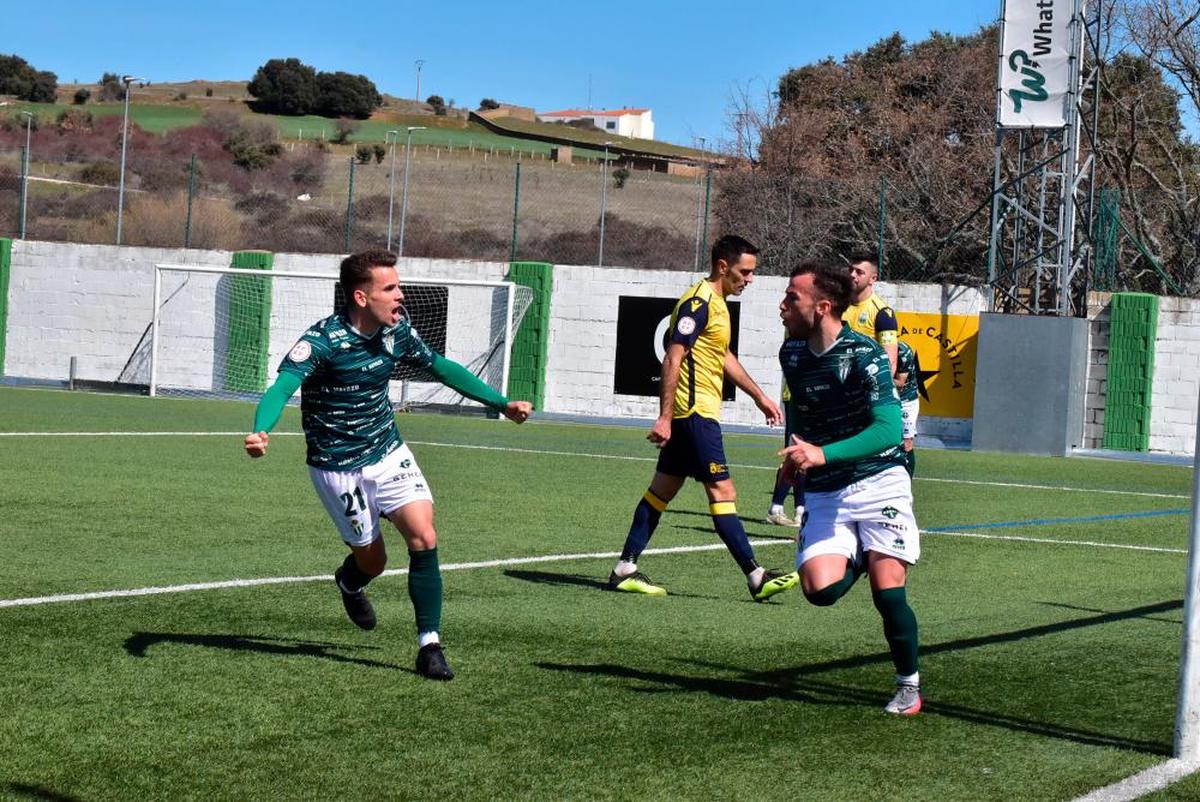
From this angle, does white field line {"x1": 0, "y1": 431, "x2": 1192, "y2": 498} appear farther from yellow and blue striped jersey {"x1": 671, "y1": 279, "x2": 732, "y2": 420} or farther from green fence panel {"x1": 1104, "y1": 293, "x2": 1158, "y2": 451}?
yellow and blue striped jersey {"x1": 671, "y1": 279, "x2": 732, "y2": 420}

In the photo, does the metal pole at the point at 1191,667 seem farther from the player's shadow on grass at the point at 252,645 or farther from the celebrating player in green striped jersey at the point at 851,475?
the player's shadow on grass at the point at 252,645

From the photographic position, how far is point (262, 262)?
101 feet

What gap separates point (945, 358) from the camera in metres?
26.0

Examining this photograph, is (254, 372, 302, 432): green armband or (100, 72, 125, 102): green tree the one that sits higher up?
(100, 72, 125, 102): green tree

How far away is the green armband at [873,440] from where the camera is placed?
20.3 ft

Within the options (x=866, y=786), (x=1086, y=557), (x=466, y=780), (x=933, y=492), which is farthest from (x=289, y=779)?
(x=933, y=492)

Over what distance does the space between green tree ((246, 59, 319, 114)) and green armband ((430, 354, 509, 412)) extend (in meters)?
93.5

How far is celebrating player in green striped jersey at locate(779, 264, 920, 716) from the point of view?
20.7ft

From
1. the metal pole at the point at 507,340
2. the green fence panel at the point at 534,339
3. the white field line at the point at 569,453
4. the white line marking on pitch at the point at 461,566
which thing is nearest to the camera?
the white line marking on pitch at the point at 461,566

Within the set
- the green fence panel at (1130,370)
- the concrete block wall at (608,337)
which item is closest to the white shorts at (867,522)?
the green fence panel at (1130,370)

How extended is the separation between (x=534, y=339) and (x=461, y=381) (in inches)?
850

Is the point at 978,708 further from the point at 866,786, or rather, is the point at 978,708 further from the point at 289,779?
the point at 289,779

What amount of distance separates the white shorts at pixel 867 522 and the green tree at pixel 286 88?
94838 millimetres

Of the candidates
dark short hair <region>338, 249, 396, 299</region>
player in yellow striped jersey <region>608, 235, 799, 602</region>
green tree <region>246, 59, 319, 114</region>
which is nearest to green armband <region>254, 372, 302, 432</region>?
dark short hair <region>338, 249, 396, 299</region>
